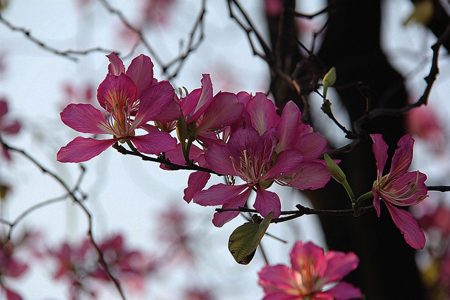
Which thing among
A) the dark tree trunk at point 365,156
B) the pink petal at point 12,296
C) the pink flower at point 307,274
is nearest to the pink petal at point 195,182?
the pink flower at point 307,274

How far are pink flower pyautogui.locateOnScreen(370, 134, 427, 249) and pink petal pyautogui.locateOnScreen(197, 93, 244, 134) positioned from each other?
180 mm

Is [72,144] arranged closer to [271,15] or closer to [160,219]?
[271,15]

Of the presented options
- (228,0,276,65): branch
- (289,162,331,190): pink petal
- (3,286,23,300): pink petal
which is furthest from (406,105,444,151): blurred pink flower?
(289,162,331,190): pink petal

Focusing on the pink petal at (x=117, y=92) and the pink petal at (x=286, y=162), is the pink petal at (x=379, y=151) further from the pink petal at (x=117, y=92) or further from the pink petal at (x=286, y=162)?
the pink petal at (x=117, y=92)

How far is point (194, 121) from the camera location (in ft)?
2.15

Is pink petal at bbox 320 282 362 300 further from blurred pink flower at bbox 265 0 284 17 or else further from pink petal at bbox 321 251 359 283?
blurred pink flower at bbox 265 0 284 17

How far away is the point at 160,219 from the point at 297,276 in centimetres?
339

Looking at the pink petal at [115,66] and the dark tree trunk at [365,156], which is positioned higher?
the dark tree trunk at [365,156]

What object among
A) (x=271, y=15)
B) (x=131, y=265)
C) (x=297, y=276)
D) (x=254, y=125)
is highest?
(x=271, y=15)

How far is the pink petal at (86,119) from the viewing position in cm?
65

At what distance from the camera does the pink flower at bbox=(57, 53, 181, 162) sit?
0.62 m

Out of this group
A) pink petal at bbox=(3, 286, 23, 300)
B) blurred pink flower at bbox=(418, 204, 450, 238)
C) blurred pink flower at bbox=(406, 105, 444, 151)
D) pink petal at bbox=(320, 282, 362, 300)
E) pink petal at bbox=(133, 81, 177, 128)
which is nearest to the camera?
pink petal at bbox=(133, 81, 177, 128)

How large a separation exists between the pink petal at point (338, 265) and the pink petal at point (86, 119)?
41 cm

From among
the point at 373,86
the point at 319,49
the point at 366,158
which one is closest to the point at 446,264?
the point at 366,158
